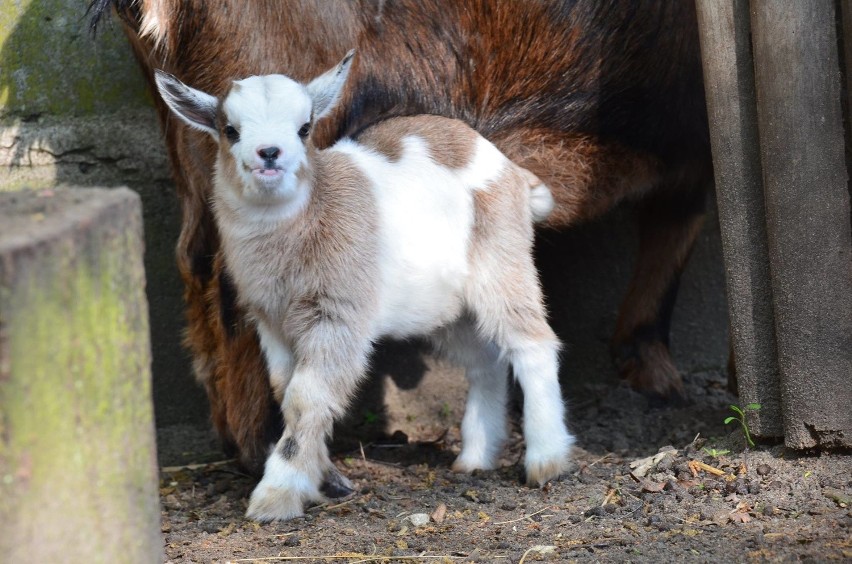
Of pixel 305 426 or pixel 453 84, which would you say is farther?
pixel 453 84

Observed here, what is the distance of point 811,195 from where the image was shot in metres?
3.21

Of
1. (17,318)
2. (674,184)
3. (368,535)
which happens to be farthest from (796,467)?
(17,318)

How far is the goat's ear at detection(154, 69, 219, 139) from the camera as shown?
11.2 ft

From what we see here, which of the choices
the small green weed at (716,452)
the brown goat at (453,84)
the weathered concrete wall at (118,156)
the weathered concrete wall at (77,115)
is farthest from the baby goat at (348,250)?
the weathered concrete wall at (77,115)

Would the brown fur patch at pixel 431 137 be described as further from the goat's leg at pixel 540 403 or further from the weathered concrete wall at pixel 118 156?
the weathered concrete wall at pixel 118 156

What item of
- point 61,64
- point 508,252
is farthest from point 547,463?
point 61,64

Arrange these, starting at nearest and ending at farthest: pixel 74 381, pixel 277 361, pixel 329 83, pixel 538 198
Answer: pixel 74 381, pixel 329 83, pixel 277 361, pixel 538 198

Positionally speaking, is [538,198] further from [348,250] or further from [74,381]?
[74,381]

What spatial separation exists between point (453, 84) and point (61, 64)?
1.83m

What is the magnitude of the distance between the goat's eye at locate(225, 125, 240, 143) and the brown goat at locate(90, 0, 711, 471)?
434 millimetres

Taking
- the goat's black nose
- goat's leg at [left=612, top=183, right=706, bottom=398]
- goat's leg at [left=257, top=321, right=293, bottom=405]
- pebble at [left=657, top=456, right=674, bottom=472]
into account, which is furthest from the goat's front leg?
goat's leg at [left=612, top=183, right=706, bottom=398]

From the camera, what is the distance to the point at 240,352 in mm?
4000

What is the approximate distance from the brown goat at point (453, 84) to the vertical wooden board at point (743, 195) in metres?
0.78

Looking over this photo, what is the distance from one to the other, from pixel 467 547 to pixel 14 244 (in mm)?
1770
